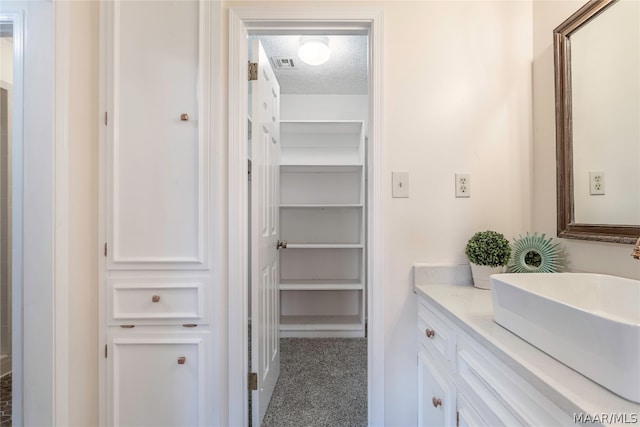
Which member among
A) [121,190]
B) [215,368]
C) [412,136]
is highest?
[412,136]

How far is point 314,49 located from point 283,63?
46 centimetres

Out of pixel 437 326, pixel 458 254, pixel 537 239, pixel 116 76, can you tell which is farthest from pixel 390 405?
pixel 116 76

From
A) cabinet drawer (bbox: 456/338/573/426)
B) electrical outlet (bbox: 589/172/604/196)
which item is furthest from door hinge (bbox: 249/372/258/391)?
electrical outlet (bbox: 589/172/604/196)

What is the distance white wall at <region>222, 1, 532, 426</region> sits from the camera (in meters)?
1.38

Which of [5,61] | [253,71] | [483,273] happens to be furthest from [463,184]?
[5,61]

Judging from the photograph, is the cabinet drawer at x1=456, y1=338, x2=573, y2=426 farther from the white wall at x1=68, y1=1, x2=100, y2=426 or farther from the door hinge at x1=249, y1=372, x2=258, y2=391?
the white wall at x1=68, y1=1, x2=100, y2=426

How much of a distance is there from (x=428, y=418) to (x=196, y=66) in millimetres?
1827

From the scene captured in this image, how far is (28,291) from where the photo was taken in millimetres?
1118

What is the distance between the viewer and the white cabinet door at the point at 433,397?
98 centimetres

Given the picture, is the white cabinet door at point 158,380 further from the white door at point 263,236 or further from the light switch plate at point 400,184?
the light switch plate at point 400,184

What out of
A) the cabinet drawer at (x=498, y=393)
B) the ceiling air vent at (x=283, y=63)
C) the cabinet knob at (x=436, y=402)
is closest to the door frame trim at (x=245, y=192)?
the cabinet knob at (x=436, y=402)

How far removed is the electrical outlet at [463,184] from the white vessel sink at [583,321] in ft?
1.66

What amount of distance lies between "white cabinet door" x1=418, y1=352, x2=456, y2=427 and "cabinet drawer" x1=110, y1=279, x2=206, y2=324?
3.30ft

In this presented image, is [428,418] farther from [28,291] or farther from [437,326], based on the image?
[28,291]
